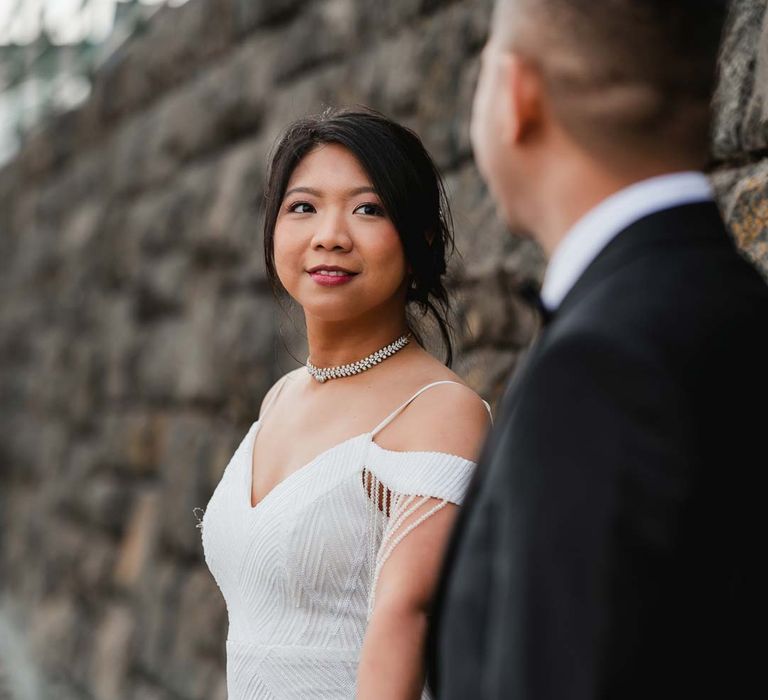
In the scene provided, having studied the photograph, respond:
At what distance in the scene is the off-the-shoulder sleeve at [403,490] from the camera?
1.58 m

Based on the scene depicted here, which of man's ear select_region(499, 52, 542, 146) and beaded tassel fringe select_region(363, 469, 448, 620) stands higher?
man's ear select_region(499, 52, 542, 146)

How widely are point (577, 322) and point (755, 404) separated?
0.50 ft

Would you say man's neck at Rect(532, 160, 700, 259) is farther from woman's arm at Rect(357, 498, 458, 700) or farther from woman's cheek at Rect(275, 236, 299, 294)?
woman's cheek at Rect(275, 236, 299, 294)

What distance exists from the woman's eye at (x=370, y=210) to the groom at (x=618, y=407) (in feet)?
1.95

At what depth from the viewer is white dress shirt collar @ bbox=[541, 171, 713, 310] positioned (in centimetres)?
110

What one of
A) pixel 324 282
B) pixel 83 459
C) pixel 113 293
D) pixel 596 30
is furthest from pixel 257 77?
pixel 596 30

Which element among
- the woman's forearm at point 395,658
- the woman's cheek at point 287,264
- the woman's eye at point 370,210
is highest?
the woman's eye at point 370,210

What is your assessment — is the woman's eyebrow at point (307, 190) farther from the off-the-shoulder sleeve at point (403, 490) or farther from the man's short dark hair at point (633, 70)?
the man's short dark hair at point (633, 70)

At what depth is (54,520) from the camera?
721 centimetres

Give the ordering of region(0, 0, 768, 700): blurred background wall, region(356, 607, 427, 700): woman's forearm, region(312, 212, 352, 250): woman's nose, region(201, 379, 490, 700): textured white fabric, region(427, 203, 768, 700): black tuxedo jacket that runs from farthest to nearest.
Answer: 1. region(0, 0, 768, 700): blurred background wall
2. region(312, 212, 352, 250): woman's nose
3. region(201, 379, 490, 700): textured white fabric
4. region(356, 607, 427, 700): woman's forearm
5. region(427, 203, 768, 700): black tuxedo jacket

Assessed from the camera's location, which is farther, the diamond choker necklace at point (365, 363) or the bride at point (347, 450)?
the diamond choker necklace at point (365, 363)

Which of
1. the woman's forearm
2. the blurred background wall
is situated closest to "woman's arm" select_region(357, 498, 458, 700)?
the woman's forearm

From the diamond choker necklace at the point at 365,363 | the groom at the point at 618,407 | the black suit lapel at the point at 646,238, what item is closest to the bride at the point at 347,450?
the diamond choker necklace at the point at 365,363

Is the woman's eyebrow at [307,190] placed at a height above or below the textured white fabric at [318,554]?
above
